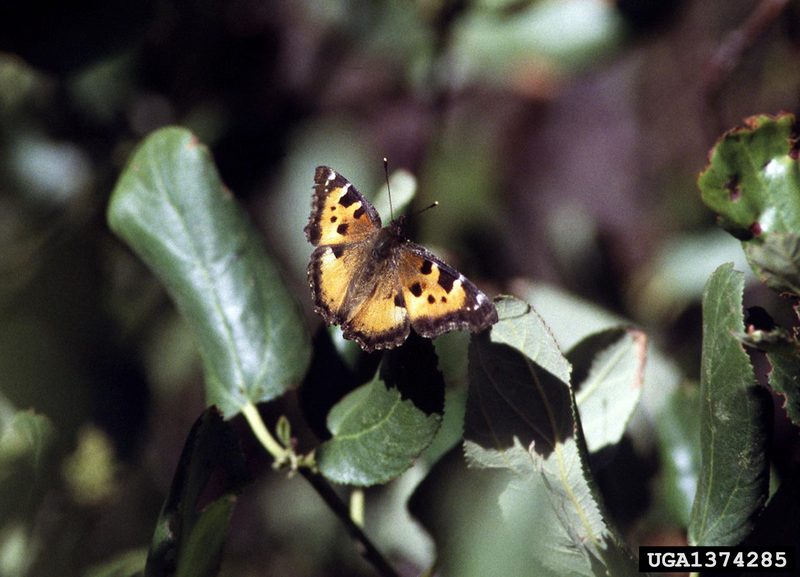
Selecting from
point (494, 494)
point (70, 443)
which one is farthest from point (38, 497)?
point (494, 494)

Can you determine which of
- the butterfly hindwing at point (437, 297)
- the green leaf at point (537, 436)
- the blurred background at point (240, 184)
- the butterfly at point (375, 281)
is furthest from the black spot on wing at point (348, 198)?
the green leaf at point (537, 436)

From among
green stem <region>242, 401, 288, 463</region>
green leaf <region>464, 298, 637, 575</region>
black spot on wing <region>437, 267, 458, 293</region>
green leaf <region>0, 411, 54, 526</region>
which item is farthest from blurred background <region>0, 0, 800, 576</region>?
green leaf <region>464, 298, 637, 575</region>

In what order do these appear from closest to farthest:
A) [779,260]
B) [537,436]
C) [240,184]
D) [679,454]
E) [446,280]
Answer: [779,260], [537,436], [446,280], [679,454], [240,184]

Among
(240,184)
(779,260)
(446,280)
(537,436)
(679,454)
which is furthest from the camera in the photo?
(240,184)

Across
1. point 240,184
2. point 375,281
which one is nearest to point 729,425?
point 375,281

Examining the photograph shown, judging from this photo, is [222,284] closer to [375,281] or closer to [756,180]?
[375,281]

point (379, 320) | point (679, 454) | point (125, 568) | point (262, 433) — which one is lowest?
point (679, 454)

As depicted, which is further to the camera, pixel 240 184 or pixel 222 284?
pixel 240 184

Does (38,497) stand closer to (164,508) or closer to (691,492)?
(164,508)
